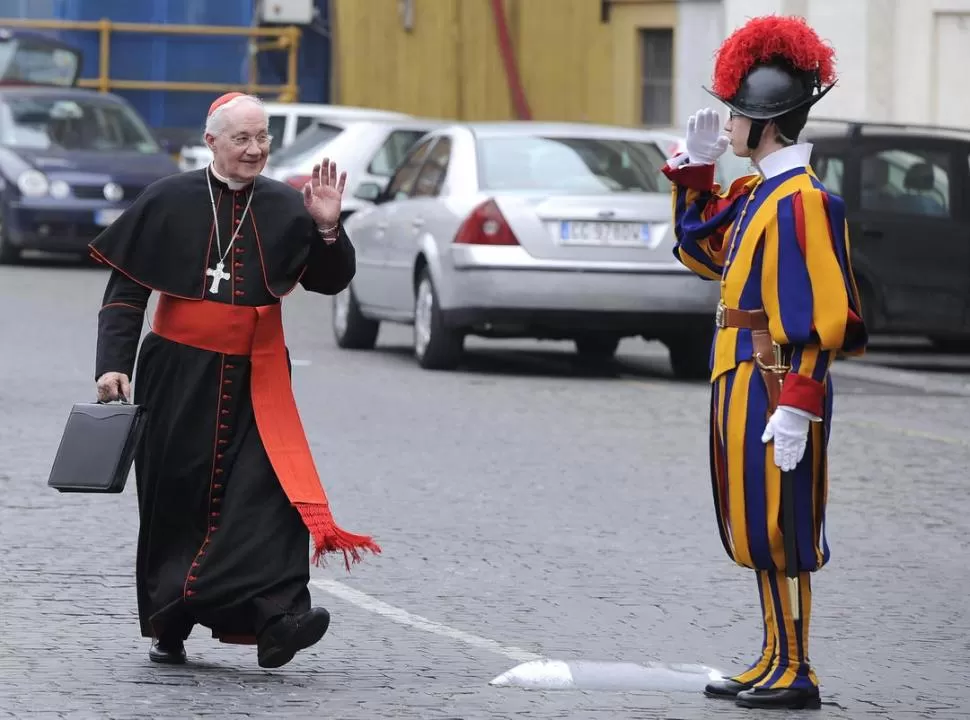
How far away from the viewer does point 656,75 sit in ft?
107

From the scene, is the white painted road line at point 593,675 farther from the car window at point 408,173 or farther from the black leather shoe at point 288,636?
the car window at point 408,173

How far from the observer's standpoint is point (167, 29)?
1345 inches

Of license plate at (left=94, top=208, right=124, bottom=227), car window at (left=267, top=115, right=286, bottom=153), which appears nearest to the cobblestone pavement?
license plate at (left=94, top=208, right=124, bottom=227)

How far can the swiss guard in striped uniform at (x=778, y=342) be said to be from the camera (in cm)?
603

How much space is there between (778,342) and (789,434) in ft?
0.74

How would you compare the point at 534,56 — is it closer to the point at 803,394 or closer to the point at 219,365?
the point at 219,365

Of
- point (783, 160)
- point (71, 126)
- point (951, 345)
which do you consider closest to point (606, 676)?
point (783, 160)

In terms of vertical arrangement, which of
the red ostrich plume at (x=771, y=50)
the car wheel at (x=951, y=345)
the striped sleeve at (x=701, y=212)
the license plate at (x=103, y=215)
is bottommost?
the car wheel at (x=951, y=345)

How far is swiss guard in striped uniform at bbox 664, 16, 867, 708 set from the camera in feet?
19.8

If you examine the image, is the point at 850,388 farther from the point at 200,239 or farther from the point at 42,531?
the point at 200,239

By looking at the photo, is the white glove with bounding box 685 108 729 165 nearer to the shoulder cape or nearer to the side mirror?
the shoulder cape

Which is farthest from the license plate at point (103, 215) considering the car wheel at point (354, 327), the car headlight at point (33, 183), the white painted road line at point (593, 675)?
the white painted road line at point (593, 675)

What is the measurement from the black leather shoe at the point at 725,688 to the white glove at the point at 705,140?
1.32 metres

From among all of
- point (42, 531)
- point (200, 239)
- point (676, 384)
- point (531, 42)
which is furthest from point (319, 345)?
point (531, 42)
